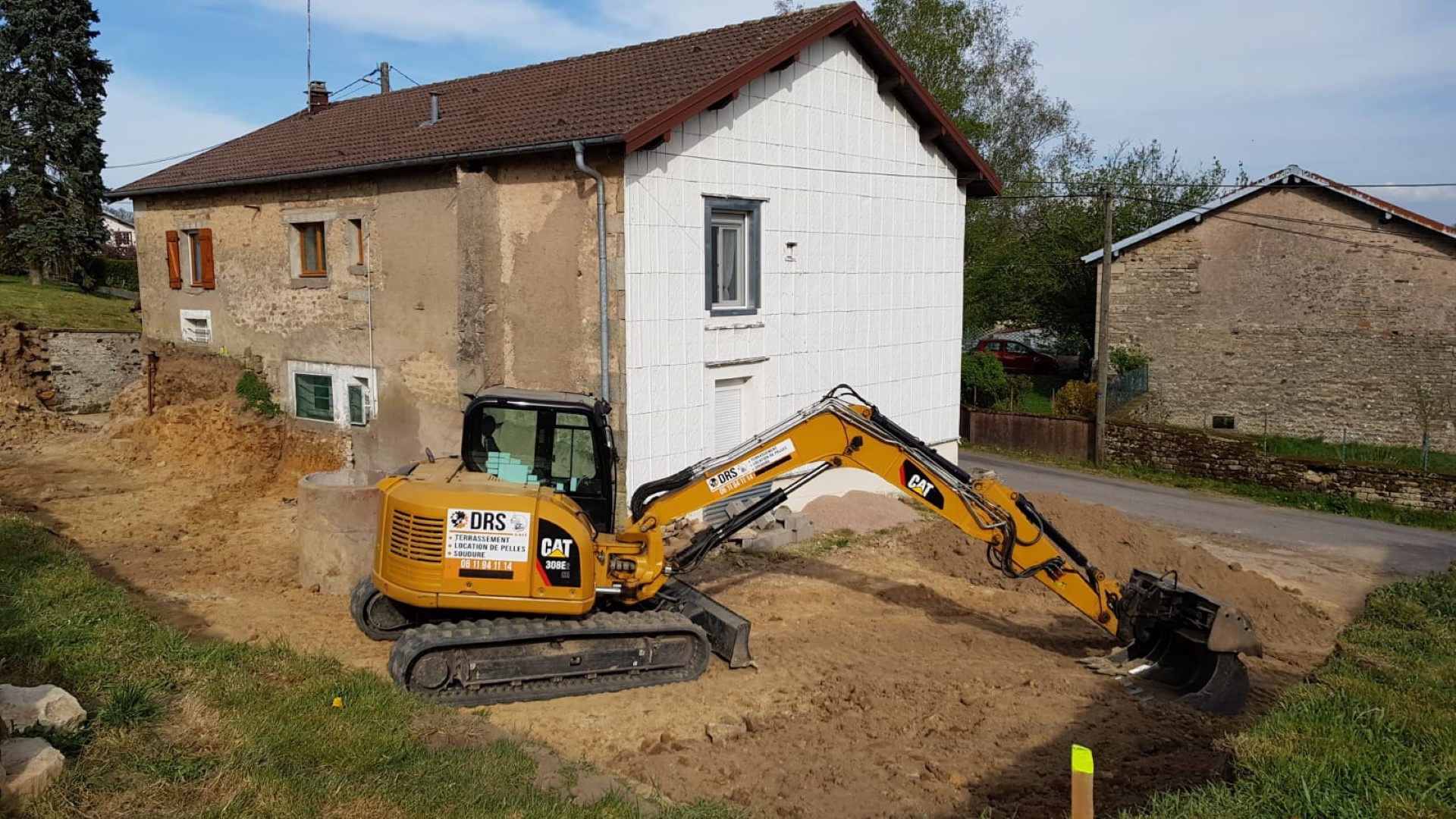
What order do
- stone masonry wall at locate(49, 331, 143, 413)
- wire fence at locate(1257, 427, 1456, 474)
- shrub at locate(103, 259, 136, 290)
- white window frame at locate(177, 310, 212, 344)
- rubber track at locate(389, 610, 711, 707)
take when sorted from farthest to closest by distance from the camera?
shrub at locate(103, 259, 136, 290) → stone masonry wall at locate(49, 331, 143, 413) → white window frame at locate(177, 310, 212, 344) → wire fence at locate(1257, 427, 1456, 474) → rubber track at locate(389, 610, 711, 707)

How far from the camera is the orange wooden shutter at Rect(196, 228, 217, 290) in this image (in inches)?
753

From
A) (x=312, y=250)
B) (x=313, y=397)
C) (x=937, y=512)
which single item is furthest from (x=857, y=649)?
(x=312, y=250)

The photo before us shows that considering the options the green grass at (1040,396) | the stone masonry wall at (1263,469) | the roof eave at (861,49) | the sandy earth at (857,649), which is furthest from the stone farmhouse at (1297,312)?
the sandy earth at (857,649)

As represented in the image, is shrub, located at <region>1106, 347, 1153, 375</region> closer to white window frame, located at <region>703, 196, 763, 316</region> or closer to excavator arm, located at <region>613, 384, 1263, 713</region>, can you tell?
white window frame, located at <region>703, 196, 763, 316</region>

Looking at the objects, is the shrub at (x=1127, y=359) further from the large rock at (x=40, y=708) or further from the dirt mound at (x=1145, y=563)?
the large rock at (x=40, y=708)

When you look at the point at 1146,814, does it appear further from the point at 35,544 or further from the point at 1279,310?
the point at 1279,310

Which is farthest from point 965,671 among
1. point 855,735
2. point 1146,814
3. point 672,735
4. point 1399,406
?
point 1399,406

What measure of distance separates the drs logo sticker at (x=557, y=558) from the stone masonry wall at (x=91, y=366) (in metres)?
17.9

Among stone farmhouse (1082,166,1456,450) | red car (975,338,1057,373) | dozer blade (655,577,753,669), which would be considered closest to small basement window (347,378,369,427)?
dozer blade (655,577,753,669)

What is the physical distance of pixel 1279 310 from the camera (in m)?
23.5

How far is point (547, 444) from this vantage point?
28.6ft

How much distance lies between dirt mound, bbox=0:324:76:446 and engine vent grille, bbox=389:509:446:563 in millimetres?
15107

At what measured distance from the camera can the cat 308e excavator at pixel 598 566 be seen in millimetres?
7930

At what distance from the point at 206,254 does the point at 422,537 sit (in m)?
14.2
